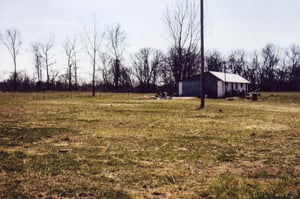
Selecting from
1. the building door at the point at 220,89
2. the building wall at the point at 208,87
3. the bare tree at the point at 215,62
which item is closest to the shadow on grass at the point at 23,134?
the building wall at the point at 208,87

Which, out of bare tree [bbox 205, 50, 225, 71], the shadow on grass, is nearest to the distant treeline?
bare tree [bbox 205, 50, 225, 71]

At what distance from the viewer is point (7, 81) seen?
237 ft

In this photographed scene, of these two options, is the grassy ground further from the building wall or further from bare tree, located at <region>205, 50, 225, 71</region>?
bare tree, located at <region>205, 50, 225, 71</region>

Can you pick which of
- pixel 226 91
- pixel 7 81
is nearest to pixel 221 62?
pixel 226 91

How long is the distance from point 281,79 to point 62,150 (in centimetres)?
9307

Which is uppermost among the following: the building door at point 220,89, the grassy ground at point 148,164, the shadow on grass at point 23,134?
the building door at point 220,89

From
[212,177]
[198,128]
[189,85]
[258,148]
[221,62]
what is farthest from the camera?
[221,62]

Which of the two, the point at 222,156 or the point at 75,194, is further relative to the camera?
the point at 222,156

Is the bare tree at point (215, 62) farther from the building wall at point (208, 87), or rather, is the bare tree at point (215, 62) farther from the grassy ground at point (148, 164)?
the grassy ground at point (148, 164)

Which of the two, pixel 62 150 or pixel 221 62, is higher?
pixel 221 62

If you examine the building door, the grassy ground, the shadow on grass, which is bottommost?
the grassy ground

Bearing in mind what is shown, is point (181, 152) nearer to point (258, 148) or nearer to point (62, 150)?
point (258, 148)

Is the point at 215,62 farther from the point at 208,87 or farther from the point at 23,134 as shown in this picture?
the point at 23,134

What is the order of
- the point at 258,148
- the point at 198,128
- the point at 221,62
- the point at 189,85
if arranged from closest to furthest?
the point at 258,148 < the point at 198,128 < the point at 189,85 < the point at 221,62
